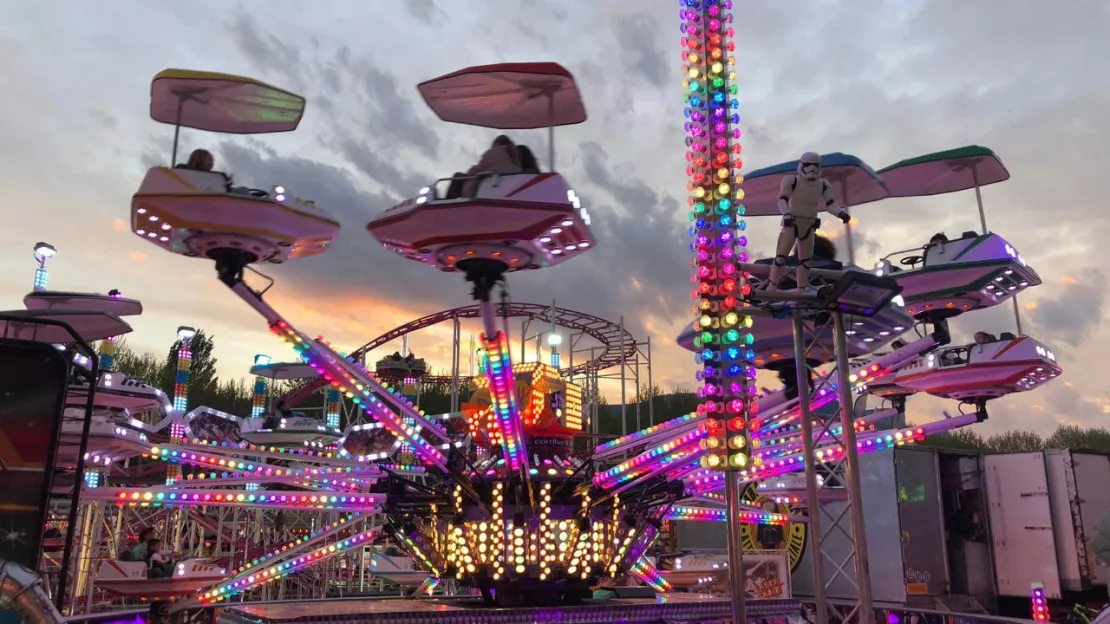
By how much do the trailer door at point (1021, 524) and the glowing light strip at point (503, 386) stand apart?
10.7 metres

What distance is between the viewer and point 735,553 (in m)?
7.12

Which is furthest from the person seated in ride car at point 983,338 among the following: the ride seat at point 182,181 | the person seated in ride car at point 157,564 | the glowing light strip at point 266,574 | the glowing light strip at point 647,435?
the person seated in ride car at point 157,564

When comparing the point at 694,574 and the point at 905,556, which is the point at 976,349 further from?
the point at 694,574

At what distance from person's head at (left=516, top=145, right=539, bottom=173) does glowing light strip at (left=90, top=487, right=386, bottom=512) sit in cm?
514

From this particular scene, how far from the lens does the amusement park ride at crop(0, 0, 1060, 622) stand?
7.64 meters

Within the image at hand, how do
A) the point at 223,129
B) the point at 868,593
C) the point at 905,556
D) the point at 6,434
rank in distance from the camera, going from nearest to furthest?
the point at 6,434 < the point at 868,593 < the point at 223,129 < the point at 905,556

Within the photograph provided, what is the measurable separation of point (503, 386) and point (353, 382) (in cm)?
172

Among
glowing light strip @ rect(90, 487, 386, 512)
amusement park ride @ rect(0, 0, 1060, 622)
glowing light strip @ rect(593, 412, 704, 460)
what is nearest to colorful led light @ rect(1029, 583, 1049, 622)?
amusement park ride @ rect(0, 0, 1060, 622)

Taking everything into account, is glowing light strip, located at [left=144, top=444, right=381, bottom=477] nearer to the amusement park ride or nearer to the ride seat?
the amusement park ride

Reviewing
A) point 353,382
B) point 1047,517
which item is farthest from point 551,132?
point 1047,517

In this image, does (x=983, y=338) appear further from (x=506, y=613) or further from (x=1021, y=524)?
(x=506, y=613)

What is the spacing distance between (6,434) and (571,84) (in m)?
5.76

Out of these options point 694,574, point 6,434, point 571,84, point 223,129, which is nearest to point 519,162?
point 571,84

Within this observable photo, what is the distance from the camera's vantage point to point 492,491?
35.0 ft
